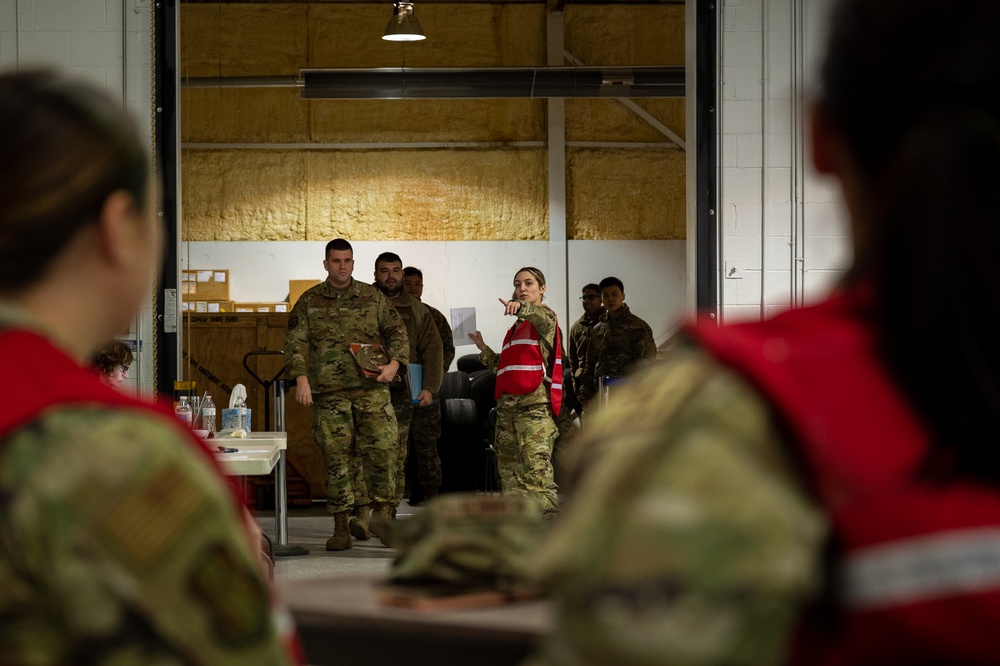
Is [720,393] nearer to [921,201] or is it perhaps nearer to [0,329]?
[921,201]

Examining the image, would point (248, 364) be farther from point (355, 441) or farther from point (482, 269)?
point (482, 269)

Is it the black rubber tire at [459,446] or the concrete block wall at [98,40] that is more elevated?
the concrete block wall at [98,40]

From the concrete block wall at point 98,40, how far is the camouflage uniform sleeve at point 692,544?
20.1 feet

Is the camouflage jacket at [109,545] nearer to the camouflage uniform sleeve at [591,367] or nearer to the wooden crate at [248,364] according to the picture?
the wooden crate at [248,364]

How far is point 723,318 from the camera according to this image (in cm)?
656

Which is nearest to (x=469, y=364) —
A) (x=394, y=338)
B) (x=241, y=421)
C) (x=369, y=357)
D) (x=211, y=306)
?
(x=211, y=306)

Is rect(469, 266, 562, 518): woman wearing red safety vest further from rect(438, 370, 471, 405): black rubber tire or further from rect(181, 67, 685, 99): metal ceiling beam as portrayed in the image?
rect(181, 67, 685, 99): metal ceiling beam

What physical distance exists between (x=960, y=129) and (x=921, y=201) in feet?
0.14

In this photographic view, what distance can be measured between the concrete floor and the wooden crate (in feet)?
1.78

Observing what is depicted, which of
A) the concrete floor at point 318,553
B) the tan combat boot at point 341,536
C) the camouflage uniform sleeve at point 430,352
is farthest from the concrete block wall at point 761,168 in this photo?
the camouflage uniform sleeve at point 430,352

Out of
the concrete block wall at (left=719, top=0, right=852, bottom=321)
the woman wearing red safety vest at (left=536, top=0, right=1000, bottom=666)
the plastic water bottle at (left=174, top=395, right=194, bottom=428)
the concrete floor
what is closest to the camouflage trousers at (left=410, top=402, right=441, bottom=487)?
the concrete floor

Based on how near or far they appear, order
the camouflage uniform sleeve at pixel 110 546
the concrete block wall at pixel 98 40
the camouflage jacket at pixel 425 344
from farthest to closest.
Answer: the camouflage jacket at pixel 425 344 < the concrete block wall at pixel 98 40 < the camouflage uniform sleeve at pixel 110 546

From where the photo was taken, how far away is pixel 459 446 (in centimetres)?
1031

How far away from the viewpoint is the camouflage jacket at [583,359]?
1048 cm
